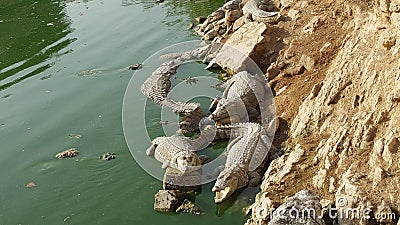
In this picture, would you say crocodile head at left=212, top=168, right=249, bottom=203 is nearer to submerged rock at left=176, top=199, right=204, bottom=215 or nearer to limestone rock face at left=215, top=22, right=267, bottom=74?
Result: submerged rock at left=176, top=199, right=204, bottom=215

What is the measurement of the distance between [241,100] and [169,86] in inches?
121

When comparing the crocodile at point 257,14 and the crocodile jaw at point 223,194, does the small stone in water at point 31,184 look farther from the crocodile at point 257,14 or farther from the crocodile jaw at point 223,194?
the crocodile at point 257,14

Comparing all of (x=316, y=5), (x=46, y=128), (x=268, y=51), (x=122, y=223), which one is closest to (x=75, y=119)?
(x=46, y=128)

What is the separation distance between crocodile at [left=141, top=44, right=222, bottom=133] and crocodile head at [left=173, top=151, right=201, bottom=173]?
1.80m

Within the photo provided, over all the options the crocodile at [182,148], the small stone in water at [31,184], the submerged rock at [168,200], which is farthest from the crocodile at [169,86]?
the small stone in water at [31,184]

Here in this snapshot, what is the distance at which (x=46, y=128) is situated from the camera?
12.0m

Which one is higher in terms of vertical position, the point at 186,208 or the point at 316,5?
the point at 316,5

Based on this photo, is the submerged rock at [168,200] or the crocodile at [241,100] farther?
the crocodile at [241,100]

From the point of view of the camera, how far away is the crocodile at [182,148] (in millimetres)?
9000

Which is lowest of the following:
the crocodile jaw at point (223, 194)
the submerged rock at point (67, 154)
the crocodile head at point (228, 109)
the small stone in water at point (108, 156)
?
the submerged rock at point (67, 154)

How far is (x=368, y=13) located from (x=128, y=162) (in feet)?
21.2

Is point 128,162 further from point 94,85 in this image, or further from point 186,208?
point 94,85

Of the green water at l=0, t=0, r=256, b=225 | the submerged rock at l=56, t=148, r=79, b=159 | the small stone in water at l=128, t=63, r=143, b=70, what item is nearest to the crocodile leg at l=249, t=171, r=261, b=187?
the green water at l=0, t=0, r=256, b=225

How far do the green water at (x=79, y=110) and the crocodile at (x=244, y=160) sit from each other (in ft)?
0.80
